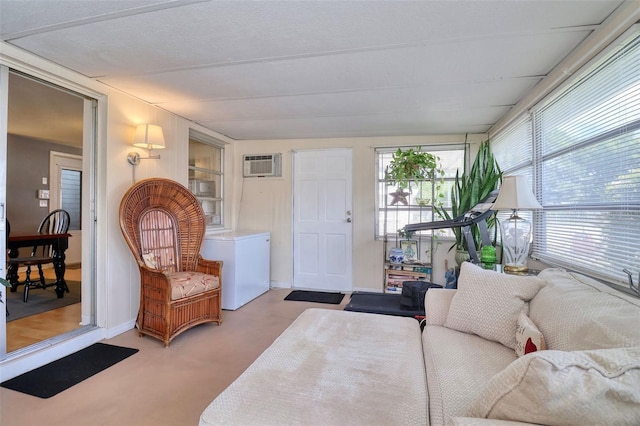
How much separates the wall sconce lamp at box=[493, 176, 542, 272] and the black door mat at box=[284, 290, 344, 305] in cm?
210

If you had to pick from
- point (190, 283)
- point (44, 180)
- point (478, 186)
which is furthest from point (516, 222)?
point (44, 180)

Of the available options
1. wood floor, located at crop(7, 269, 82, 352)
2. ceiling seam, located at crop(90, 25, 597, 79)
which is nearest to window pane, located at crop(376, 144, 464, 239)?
ceiling seam, located at crop(90, 25, 597, 79)

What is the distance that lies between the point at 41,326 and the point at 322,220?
327 cm

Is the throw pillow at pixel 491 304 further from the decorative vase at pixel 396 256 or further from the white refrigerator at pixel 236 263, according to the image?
the white refrigerator at pixel 236 263

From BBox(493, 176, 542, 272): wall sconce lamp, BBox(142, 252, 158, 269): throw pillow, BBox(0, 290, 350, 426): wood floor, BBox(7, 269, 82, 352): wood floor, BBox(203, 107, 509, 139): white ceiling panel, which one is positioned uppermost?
BBox(203, 107, 509, 139): white ceiling panel

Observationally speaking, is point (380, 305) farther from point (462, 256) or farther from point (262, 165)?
point (262, 165)

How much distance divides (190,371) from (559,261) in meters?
2.82

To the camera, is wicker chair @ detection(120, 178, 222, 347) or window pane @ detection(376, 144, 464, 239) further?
window pane @ detection(376, 144, 464, 239)

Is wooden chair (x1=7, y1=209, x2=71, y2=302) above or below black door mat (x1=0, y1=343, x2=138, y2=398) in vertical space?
above

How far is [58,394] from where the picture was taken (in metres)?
1.86

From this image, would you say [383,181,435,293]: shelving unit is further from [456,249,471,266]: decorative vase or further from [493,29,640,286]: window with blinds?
[493,29,640,286]: window with blinds

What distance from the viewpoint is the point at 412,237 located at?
4.16 meters

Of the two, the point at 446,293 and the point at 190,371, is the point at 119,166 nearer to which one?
the point at 190,371

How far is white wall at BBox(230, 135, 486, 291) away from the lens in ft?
14.0
